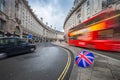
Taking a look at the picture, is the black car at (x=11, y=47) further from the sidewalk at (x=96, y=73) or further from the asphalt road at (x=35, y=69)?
the sidewalk at (x=96, y=73)

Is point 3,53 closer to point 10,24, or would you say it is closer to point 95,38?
point 95,38

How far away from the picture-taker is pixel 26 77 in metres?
4.14

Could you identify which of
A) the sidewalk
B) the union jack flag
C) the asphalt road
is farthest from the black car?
the union jack flag

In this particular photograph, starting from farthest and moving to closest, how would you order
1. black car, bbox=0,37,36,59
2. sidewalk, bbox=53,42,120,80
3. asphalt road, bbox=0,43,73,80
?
black car, bbox=0,37,36,59
sidewalk, bbox=53,42,120,80
asphalt road, bbox=0,43,73,80

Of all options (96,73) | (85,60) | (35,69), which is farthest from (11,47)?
(96,73)

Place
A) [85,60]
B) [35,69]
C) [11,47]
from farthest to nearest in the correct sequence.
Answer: [11,47] → [35,69] → [85,60]

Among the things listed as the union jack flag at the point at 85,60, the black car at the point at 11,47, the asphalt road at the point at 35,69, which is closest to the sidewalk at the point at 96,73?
the asphalt road at the point at 35,69

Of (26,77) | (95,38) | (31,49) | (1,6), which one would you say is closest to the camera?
(26,77)

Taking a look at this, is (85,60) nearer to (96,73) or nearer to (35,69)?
(96,73)

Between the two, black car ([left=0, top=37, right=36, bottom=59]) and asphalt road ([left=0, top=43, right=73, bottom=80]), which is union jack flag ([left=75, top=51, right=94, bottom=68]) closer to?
asphalt road ([left=0, top=43, right=73, bottom=80])

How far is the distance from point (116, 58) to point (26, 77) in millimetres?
8419

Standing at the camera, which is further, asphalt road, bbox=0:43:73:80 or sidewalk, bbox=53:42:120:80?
sidewalk, bbox=53:42:120:80

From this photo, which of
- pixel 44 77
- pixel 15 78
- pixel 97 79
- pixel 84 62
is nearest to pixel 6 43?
pixel 15 78

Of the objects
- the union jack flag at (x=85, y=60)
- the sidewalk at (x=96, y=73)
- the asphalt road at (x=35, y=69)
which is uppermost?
the union jack flag at (x=85, y=60)
